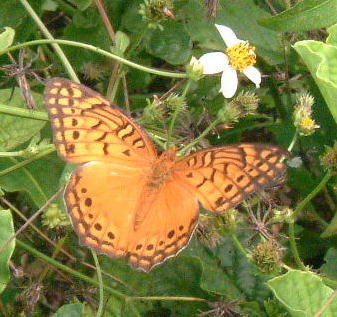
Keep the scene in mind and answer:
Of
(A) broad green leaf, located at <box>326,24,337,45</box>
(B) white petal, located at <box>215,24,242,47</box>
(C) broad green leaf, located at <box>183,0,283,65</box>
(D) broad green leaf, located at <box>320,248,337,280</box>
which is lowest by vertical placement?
(D) broad green leaf, located at <box>320,248,337,280</box>

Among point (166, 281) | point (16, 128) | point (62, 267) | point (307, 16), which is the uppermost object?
point (307, 16)

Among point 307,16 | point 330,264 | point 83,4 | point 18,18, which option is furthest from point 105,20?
point 330,264

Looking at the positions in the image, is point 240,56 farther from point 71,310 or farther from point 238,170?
point 71,310

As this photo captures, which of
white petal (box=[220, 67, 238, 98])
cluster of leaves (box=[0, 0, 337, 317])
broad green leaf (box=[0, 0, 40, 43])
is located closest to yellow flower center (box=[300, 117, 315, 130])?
cluster of leaves (box=[0, 0, 337, 317])

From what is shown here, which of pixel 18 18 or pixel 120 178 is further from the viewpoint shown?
pixel 18 18

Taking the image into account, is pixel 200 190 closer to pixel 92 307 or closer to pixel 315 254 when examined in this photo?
pixel 92 307

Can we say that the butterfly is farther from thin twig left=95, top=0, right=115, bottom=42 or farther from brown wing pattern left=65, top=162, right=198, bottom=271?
thin twig left=95, top=0, right=115, bottom=42
